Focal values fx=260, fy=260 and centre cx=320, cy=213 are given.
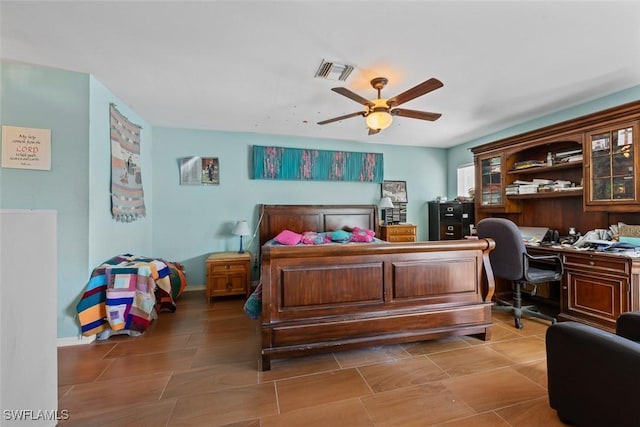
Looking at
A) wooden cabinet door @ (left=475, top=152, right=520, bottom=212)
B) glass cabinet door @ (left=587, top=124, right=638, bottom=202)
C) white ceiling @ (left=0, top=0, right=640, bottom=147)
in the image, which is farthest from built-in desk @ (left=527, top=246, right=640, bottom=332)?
white ceiling @ (left=0, top=0, right=640, bottom=147)

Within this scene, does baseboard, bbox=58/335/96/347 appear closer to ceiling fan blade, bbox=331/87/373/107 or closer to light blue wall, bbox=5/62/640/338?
light blue wall, bbox=5/62/640/338

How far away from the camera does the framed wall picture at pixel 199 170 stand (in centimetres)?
410

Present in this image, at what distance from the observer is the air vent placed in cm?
231

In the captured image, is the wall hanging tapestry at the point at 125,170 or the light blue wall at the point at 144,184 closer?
the light blue wall at the point at 144,184

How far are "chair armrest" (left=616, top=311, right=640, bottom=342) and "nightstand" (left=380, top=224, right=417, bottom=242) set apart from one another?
3168mm

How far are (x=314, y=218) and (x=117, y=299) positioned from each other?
283cm

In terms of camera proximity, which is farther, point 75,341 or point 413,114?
point 413,114

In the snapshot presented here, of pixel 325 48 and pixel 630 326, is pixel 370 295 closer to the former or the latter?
pixel 630 326

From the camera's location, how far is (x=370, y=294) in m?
2.16

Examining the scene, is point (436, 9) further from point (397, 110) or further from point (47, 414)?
point (47, 414)

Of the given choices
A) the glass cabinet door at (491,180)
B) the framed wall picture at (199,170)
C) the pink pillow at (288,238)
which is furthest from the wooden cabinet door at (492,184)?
the framed wall picture at (199,170)

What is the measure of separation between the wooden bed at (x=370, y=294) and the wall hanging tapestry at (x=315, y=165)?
2.62 meters

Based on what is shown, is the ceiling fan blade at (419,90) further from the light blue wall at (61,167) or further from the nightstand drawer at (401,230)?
the light blue wall at (61,167)

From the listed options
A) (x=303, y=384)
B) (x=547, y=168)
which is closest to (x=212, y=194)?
(x=303, y=384)
